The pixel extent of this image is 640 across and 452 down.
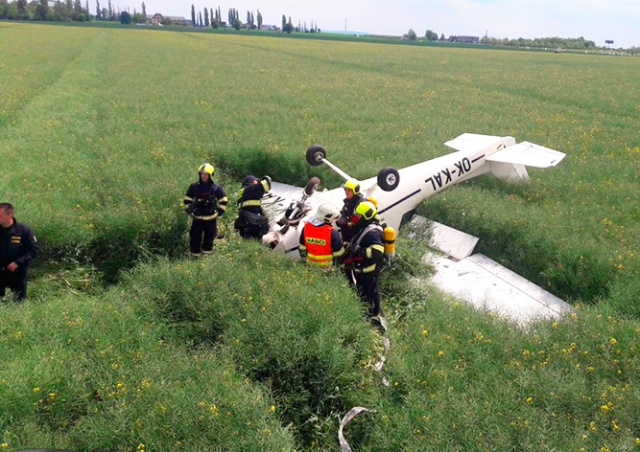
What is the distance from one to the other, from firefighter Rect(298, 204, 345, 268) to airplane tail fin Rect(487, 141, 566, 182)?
5953 millimetres

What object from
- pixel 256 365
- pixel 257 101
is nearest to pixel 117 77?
pixel 257 101

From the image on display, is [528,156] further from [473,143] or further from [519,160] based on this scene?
[473,143]

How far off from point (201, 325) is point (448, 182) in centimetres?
686

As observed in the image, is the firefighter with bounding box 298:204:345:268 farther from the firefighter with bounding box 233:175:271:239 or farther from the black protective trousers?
the black protective trousers

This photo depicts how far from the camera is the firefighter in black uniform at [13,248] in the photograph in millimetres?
6539

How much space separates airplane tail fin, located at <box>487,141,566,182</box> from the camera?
1102 centimetres

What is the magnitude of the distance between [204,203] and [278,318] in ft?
11.0

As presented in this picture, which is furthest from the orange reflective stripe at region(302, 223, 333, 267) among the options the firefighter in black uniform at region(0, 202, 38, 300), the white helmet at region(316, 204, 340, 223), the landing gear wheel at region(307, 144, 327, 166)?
the firefighter in black uniform at region(0, 202, 38, 300)

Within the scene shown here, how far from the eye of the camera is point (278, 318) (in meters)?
6.11

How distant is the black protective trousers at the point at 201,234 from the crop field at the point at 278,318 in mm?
415

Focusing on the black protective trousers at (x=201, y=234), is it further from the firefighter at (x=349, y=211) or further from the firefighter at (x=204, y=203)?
the firefighter at (x=349, y=211)

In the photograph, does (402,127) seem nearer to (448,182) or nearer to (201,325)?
(448,182)

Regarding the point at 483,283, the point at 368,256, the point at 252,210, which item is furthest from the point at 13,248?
the point at 483,283

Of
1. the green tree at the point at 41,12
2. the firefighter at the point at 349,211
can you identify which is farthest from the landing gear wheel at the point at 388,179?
the green tree at the point at 41,12
